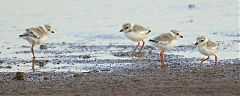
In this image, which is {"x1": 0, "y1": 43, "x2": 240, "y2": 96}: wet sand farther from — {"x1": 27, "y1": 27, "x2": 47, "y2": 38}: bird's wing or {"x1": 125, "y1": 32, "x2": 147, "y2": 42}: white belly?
{"x1": 125, "y1": 32, "x2": 147, "y2": 42}: white belly

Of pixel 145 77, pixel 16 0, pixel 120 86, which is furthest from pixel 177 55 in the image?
pixel 16 0

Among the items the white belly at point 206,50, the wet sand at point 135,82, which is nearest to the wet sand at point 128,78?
the wet sand at point 135,82

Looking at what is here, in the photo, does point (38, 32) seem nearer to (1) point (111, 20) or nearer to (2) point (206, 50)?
(2) point (206, 50)

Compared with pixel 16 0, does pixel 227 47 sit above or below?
below

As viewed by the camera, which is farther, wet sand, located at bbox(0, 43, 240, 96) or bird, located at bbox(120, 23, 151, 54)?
bird, located at bbox(120, 23, 151, 54)

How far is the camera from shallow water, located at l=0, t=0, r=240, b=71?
17406mm

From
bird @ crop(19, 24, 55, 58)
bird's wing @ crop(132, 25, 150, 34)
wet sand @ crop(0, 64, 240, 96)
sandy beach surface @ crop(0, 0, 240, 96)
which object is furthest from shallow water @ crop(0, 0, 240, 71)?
wet sand @ crop(0, 64, 240, 96)

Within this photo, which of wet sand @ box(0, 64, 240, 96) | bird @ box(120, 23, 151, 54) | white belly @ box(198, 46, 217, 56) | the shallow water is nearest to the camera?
wet sand @ box(0, 64, 240, 96)

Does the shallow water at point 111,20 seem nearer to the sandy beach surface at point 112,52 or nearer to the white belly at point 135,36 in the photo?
the sandy beach surface at point 112,52

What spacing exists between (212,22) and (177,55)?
19.7 feet

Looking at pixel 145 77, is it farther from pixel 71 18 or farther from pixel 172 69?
pixel 71 18

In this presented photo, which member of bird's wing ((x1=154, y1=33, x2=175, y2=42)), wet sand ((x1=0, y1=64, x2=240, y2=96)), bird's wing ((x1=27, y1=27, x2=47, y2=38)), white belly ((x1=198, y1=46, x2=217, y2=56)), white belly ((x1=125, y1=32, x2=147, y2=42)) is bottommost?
wet sand ((x1=0, y1=64, x2=240, y2=96))

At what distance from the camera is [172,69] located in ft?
44.0

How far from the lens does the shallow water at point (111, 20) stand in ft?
57.1
